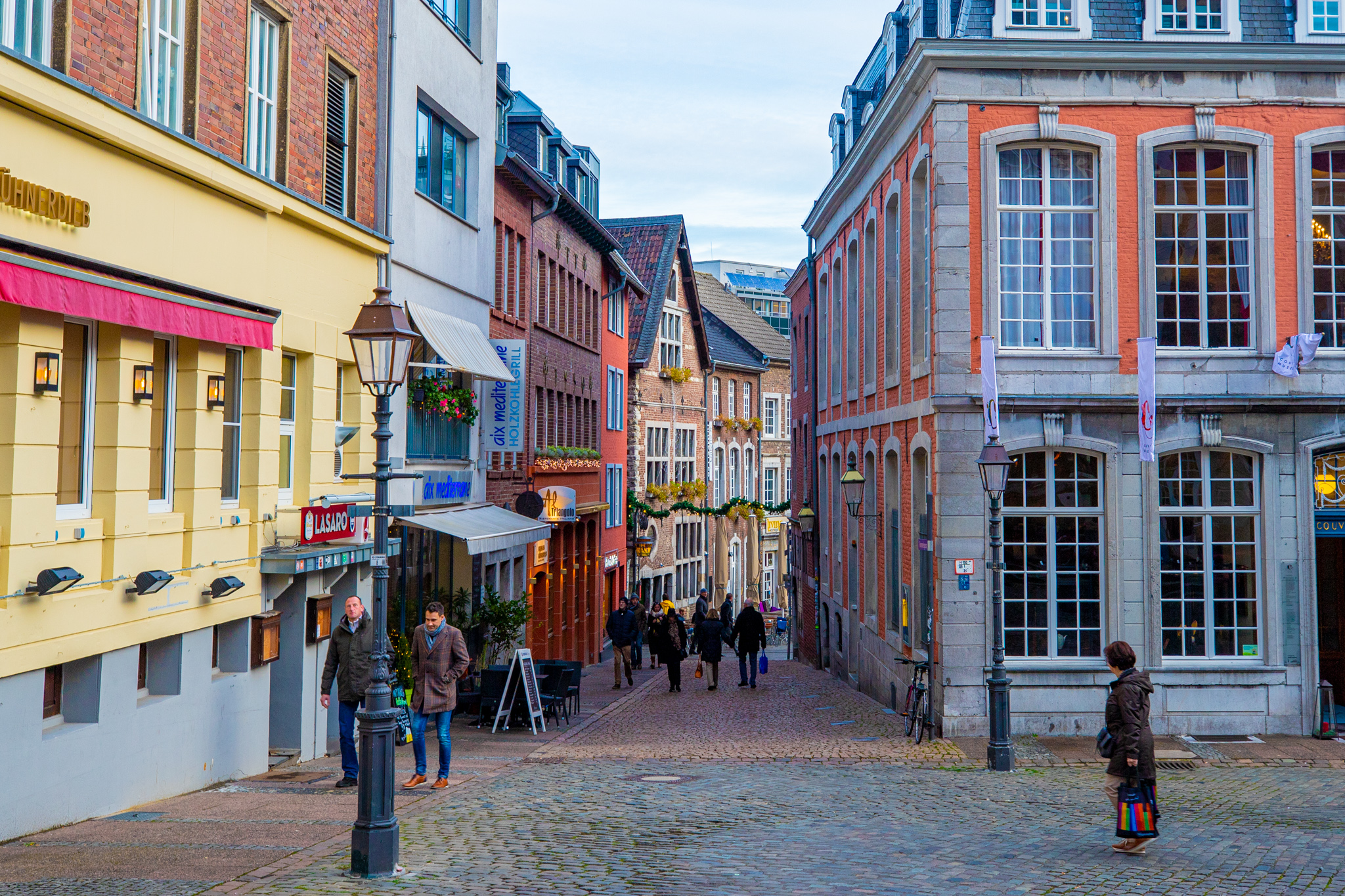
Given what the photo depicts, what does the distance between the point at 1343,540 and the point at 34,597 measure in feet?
51.9

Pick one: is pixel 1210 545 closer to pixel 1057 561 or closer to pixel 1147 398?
pixel 1057 561

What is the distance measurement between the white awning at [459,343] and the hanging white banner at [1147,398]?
9.15 meters

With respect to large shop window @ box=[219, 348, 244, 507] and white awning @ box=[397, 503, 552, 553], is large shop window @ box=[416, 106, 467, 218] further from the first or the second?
large shop window @ box=[219, 348, 244, 507]

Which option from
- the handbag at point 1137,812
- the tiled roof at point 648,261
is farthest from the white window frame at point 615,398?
the handbag at point 1137,812

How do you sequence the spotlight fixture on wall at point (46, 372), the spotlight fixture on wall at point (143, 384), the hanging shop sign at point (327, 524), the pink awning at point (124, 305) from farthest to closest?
the hanging shop sign at point (327, 524) < the spotlight fixture on wall at point (143, 384) < the spotlight fixture on wall at point (46, 372) < the pink awning at point (124, 305)

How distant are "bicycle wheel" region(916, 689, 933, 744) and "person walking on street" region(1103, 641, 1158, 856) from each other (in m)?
6.65

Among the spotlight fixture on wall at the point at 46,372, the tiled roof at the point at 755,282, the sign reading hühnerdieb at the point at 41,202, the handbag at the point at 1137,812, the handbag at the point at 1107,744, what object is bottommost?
the handbag at the point at 1137,812

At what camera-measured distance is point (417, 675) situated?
11.3m

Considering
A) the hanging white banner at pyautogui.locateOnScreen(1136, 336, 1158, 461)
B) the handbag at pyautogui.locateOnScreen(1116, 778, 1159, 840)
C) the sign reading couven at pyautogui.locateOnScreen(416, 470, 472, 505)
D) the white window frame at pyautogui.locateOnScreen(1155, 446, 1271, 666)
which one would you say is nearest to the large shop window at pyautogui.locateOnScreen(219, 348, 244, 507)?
the sign reading couven at pyautogui.locateOnScreen(416, 470, 472, 505)

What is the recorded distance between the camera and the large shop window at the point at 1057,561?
1598 cm

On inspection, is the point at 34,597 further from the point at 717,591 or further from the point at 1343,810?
the point at 717,591

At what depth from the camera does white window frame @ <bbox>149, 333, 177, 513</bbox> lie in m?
11.4

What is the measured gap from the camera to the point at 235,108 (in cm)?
1278

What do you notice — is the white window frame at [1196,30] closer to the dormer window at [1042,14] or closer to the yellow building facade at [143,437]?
the dormer window at [1042,14]
